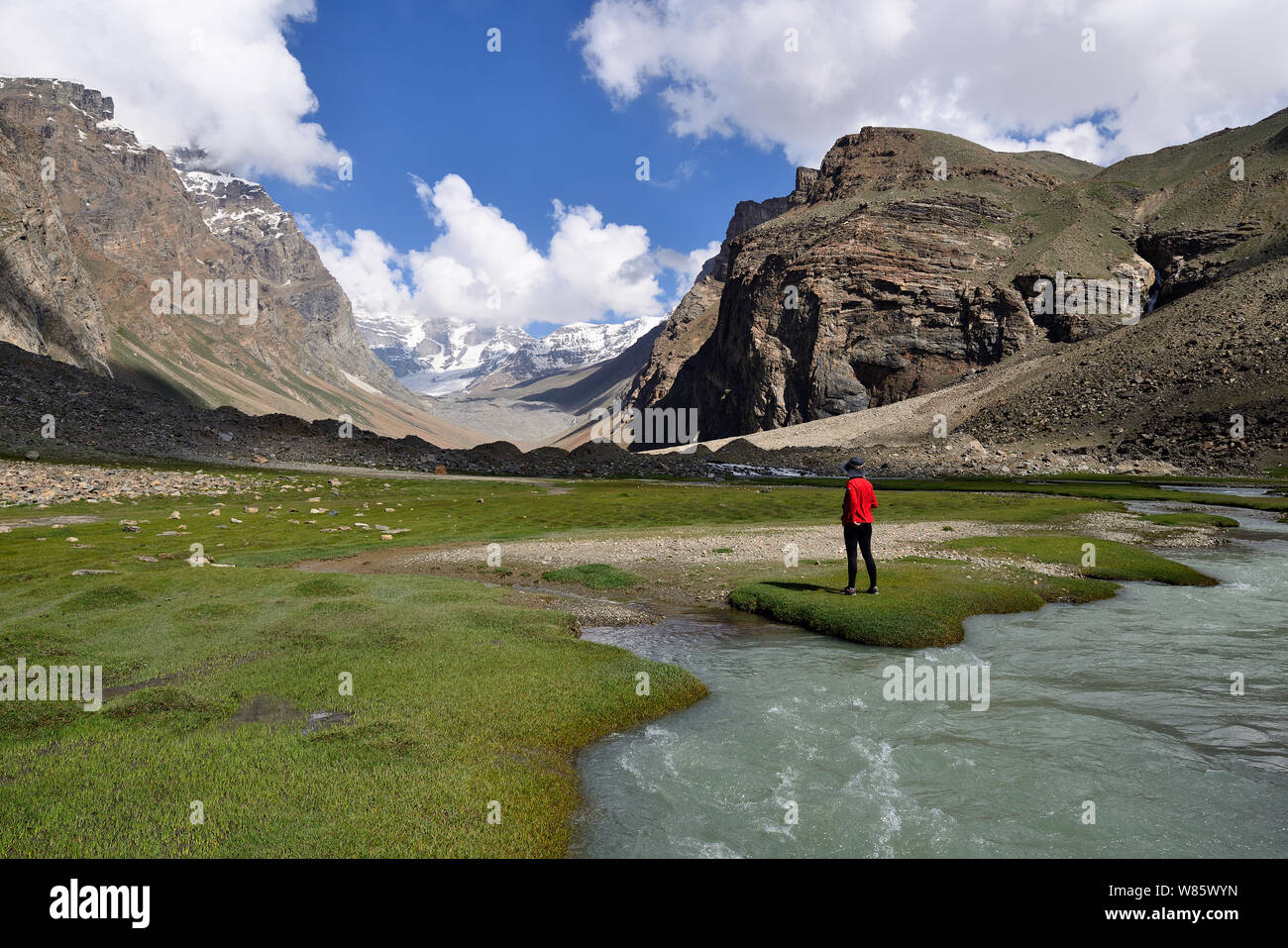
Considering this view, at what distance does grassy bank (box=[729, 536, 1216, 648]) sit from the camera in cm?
1861

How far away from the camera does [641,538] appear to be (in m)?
37.6

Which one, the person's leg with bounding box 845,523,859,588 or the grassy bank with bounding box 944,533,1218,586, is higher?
the person's leg with bounding box 845,523,859,588

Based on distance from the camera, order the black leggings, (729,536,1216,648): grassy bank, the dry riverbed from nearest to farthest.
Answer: (729,536,1216,648): grassy bank → the black leggings → the dry riverbed

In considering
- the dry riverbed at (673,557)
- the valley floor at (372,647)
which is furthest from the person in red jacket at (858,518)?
the dry riverbed at (673,557)

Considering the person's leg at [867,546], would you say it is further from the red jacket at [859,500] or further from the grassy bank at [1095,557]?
the grassy bank at [1095,557]

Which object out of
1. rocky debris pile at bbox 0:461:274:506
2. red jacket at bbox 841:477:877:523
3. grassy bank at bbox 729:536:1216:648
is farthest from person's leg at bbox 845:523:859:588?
rocky debris pile at bbox 0:461:274:506

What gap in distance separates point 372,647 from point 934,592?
57.3 ft

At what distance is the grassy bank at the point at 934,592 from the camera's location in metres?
18.6

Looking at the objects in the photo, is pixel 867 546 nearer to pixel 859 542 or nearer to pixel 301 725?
pixel 859 542

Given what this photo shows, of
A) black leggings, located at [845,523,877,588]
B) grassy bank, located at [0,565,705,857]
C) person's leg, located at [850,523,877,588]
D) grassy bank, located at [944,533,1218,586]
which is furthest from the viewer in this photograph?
grassy bank, located at [944,533,1218,586]

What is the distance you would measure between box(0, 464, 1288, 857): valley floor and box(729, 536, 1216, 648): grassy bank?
0.45 ft

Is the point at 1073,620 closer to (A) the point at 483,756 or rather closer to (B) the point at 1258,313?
(A) the point at 483,756

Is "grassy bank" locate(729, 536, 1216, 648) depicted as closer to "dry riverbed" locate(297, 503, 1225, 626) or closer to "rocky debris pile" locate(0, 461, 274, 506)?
"dry riverbed" locate(297, 503, 1225, 626)
